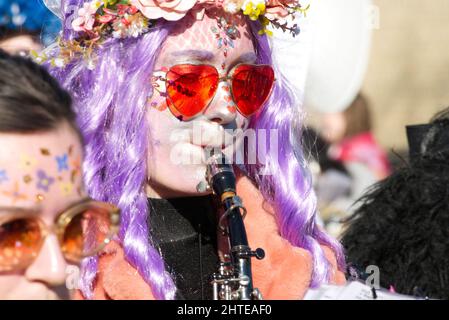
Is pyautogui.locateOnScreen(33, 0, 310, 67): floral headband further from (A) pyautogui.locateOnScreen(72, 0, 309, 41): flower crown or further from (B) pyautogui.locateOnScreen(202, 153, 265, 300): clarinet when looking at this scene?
(B) pyautogui.locateOnScreen(202, 153, 265, 300): clarinet

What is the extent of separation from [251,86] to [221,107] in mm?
129

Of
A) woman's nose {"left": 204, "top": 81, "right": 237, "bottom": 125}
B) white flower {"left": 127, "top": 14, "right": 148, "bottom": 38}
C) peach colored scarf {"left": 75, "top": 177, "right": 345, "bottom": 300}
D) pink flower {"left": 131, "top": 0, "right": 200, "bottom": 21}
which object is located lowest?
peach colored scarf {"left": 75, "top": 177, "right": 345, "bottom": 300}

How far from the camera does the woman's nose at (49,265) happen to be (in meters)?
1.49

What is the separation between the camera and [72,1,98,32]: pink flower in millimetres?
2223

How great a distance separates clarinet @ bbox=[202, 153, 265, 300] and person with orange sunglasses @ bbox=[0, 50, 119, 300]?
19.6 inches

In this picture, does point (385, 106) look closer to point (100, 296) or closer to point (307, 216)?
point (307, 216)

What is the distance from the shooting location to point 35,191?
150 centimetres

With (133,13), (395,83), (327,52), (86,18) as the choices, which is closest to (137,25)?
(133,13)

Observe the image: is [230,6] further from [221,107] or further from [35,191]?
[35,191]

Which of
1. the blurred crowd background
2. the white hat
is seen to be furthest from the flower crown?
the blurred crowd background

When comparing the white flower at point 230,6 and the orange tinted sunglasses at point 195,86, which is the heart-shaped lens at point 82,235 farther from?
the white flower at point 230,6

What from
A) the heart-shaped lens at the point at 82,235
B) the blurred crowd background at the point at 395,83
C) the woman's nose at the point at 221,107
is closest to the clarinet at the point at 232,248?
the woman's nose at the point at 221,107

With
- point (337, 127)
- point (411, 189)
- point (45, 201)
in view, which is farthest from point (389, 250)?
point (337, 127)

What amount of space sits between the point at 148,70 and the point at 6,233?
856 mm
